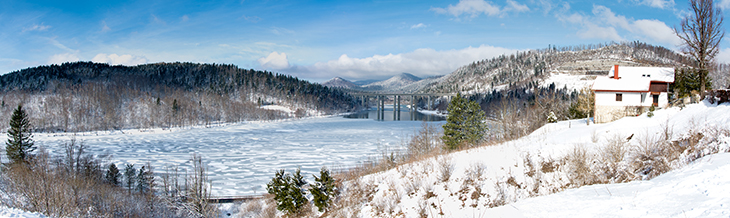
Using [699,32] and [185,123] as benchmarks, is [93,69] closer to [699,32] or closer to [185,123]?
[185,123]

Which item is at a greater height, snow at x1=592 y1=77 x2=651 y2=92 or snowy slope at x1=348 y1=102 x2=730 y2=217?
snow at x1=592 y1=77 x2=651 y2=92

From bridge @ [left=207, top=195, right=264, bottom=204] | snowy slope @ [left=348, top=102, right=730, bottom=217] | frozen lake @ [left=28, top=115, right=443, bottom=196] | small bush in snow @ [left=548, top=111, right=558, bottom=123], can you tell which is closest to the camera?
snowy slope @ [left=348, top=102, right=730, bottom=217]

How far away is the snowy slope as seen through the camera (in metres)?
4.91

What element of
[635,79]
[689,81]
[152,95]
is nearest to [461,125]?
[635,79]

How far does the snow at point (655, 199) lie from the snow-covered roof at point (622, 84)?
21.8m

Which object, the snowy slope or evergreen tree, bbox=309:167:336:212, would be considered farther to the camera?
evergreen tree, bbox=309:167:336:212

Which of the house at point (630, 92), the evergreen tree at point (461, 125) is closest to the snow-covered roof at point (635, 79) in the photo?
the house at point (630, 92)

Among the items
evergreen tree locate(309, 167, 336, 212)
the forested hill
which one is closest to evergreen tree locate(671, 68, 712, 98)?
evergreen tree locate(309, 167, 336, 212)

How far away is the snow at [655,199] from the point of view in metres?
4.49

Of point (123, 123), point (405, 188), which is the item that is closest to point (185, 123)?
point (123, 123)

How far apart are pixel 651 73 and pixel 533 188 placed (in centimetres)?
2394

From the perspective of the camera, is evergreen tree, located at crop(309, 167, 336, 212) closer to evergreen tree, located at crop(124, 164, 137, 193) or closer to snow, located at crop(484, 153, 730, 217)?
snow, located at crop(484, 153, 730, 217)

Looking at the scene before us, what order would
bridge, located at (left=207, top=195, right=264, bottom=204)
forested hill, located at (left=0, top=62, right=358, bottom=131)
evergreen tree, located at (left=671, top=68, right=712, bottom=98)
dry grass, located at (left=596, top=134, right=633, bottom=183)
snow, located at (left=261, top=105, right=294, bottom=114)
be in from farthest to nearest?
snow, located at (left=261, top=105, right=294, bottom=114) < forested hill, located at (left=0, top=62, right=358, bottom=131) < evergreen tree, located at (left=671, top=68, right=712, bottom=98) < bridge, located at (left=207, top=195, right=264, bottom=204) < dry grass, located at (left=596, top=134, right=633, bottom=183)

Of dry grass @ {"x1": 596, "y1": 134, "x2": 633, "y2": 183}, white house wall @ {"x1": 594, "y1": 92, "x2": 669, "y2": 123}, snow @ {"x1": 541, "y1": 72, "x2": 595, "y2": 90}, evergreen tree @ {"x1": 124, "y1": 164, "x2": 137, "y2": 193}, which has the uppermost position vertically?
snow @ {"x1": 541, "y1": 72, "x2": 595, "y2": 90}
